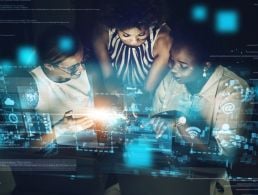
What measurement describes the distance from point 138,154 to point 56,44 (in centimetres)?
45

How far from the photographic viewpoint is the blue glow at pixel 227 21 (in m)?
1.24

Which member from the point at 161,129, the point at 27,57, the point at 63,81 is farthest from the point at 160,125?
the point at 27,57

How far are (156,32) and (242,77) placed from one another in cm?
30

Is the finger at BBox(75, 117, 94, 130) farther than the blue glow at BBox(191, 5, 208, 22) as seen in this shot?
Yes

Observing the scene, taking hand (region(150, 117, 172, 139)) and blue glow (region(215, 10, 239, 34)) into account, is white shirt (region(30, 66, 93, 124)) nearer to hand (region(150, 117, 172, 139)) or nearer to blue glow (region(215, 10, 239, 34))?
hand (region(150, 117, 172, 139))

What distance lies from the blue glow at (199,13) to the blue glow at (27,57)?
1.68ft

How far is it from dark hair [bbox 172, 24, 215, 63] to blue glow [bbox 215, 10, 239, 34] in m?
0.03

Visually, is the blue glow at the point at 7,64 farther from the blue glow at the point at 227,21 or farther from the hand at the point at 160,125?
the blue glow at the point at 227,21

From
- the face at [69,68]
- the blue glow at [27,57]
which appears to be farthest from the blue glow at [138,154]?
the blue glow at [27,57]

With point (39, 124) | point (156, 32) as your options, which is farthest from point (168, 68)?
point (39, 124)

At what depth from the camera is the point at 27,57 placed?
131 centimetres

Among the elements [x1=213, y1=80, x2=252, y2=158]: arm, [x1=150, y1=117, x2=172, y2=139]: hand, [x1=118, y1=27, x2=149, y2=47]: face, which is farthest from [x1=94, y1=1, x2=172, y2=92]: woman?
[x1=213, y1=80, x2=252, y2=158]: arm

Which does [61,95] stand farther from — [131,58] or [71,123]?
[131,58]

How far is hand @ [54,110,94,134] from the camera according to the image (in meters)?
1.36
